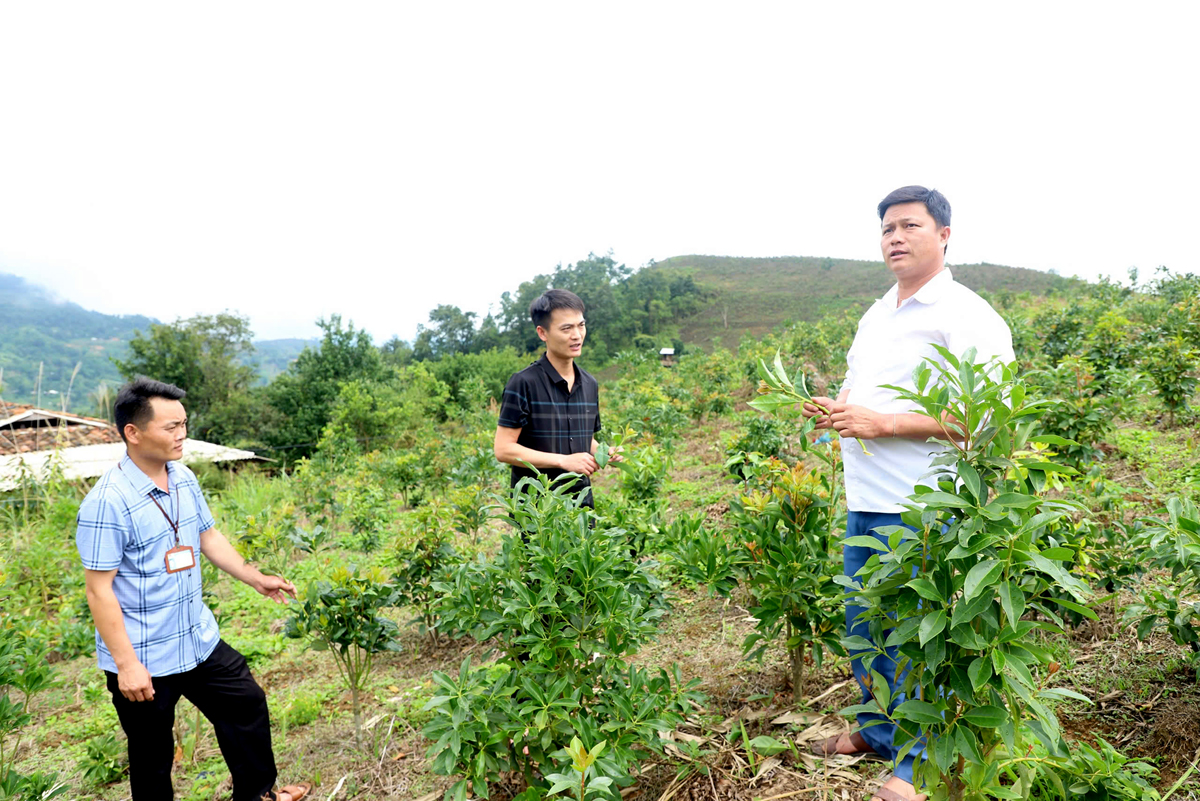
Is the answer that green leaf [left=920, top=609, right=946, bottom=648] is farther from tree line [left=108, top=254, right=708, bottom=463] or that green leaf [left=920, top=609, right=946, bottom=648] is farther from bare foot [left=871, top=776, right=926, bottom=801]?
tree line [left=108, top=254, right=708, bottom=463]

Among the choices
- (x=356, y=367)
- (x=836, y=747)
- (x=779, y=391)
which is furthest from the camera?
(x=356, y=367)

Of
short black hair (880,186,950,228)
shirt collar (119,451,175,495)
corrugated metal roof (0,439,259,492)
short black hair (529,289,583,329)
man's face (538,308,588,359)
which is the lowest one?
corrugated metal roof (0,439,259,492)

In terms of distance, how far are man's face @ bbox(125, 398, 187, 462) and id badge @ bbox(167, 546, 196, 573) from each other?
328mm

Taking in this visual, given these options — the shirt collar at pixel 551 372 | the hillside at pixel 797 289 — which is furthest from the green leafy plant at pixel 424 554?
the hillside at pixel 797 289

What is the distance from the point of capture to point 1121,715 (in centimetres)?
217

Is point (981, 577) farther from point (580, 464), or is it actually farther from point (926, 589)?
point (580, 464)

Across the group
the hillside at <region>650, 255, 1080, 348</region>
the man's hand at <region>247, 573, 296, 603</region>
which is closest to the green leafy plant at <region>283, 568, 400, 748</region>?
the man's hand at <region>247, 573, 296, 603</region>

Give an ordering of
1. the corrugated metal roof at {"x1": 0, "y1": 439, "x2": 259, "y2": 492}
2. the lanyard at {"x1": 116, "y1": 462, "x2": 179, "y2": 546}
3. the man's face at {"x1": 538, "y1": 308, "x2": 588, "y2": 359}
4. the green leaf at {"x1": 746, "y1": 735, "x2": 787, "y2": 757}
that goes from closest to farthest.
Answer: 1. the green leaf at {"x1": 746, "y1": 735, "x2": 787, "y2": 757}
2. the lanyard at {"x1": 116, "y1": 462, "x2": 179, "y2": 546}
3. the man's face at {"x1": 538, "y1": 308, "x2": 588, "y2": 359}
4. the corrugated metal roof at {"x1": 0, "y1": 439, "x2": 259, "y2": 492}

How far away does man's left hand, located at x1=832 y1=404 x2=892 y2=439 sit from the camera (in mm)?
1801

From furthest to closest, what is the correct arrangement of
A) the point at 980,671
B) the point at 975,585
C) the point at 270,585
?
1. the point at 270,585
2. the point at 980,671
3. the point at 975,585

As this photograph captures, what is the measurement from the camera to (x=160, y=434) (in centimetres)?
227

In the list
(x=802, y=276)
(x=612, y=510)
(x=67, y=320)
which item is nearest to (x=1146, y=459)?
(x=612, y=510)

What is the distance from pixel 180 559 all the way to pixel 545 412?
4.70ft

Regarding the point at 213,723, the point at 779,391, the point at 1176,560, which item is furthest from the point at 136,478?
the point at 1176,560
